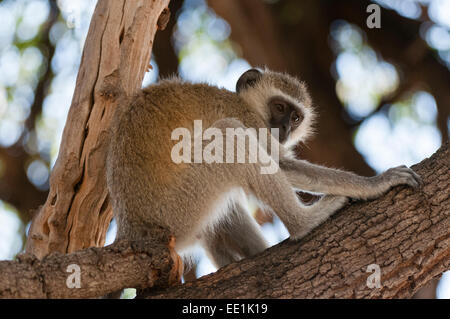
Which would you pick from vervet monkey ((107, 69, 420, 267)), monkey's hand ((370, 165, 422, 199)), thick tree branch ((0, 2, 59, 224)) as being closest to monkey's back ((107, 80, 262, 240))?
vervet monkey ((107, 69, 420, 267))

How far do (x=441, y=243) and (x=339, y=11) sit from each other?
700 centimetres

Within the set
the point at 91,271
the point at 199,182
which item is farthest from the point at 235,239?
the point at 91,271

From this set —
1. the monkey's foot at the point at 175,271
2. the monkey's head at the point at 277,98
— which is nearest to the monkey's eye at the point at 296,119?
the monkey's head at the point at 277,98

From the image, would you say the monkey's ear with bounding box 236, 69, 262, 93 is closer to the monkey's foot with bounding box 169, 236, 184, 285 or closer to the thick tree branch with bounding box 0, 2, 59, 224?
the monkey's foot with bounding box 169, 236, 184, 285

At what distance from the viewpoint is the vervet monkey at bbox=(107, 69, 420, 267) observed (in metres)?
4.38

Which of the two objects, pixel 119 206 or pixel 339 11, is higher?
pixel 339 11

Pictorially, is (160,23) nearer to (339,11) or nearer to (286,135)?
(286,135)

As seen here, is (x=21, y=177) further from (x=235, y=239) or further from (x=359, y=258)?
(x=359, y=258)

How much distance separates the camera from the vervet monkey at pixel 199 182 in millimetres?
4383

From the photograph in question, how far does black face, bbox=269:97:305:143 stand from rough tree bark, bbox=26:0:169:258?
1.45 metres

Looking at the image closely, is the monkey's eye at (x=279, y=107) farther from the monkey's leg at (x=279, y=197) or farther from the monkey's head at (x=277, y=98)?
the monkey's leg at (x=279, y=197)

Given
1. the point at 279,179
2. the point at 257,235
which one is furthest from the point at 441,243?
the point at 257,235

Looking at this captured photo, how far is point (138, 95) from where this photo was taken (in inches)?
193

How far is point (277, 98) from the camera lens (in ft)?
18.6
